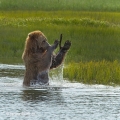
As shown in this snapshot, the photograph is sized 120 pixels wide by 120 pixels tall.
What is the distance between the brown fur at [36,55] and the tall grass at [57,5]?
27.0 metres

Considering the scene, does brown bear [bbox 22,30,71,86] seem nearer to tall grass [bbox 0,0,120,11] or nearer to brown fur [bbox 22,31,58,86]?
A: brown fur [bbox 22,31,58,86]

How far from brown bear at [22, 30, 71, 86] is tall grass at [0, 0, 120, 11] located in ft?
88.4

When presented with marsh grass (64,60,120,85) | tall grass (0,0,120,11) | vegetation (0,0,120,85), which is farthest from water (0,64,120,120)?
tall grass (0,0,120,11)

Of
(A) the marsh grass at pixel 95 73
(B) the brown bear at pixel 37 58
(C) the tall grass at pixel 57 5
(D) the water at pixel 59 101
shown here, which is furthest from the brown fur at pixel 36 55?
(C) the tall grass at pixel 57 5

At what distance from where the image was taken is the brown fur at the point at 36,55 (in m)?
13.8

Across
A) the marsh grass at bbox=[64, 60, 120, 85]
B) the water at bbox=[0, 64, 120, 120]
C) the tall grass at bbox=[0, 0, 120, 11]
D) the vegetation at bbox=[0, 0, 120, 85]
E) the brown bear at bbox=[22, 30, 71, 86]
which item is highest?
the brown bear at bbox=[22, 30, 71, 86]

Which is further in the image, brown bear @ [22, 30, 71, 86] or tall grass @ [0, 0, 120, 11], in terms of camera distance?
tall grass @ [0, 0, 120, 11]

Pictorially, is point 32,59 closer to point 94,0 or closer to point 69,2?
point 69,2

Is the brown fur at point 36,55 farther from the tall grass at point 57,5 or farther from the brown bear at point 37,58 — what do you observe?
the tall grass at point 57,5

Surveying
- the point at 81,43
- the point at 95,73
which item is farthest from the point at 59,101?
the point at 81,43

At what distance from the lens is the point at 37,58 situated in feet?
45.6

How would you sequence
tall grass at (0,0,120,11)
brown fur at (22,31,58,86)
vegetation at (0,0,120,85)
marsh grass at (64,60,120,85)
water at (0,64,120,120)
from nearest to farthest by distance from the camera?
water at (0,64,120,120)
brown fur at (22,31,58,86)
marsh grass at (64,60,120,85)
vegetation at (0,0,120,85)
tall grass at (0,0,120,11)

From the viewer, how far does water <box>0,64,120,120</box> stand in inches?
440

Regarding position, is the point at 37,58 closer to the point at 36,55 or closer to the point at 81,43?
the point at 36,55
